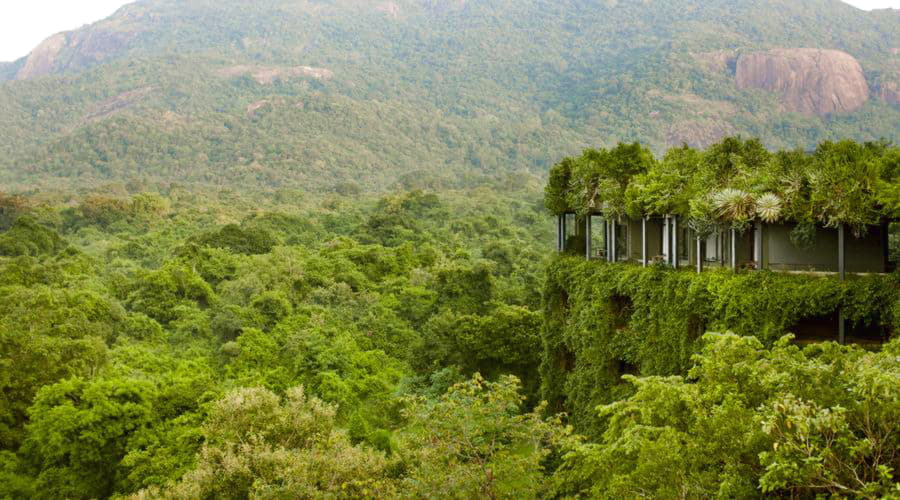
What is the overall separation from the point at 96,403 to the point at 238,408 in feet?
26.2

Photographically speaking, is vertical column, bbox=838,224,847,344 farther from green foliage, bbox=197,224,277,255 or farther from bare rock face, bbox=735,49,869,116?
bare rock face, bbox=735,49,869,116

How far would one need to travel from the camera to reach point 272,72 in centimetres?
18188

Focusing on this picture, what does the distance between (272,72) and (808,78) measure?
355ft

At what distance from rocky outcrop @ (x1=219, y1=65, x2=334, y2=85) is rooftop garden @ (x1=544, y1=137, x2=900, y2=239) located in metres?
166

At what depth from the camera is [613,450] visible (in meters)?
10.7

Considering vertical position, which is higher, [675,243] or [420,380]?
[675,243]

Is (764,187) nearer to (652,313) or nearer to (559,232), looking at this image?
(652,313)

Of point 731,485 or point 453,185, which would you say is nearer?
point 731,485

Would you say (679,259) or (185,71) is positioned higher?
(185,71)

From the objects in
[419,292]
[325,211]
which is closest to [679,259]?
[419,292]

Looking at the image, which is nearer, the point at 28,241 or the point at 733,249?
the point at 733,249

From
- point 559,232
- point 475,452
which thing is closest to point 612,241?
point 559,232

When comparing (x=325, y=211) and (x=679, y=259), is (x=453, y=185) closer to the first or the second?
(x=325, y=211)

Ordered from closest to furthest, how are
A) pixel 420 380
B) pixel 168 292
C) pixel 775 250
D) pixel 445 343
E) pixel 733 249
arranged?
pixel 733 249 → pixel 775 250 → pixel 420 380 → pixel 445 343 → pixel 168 292
